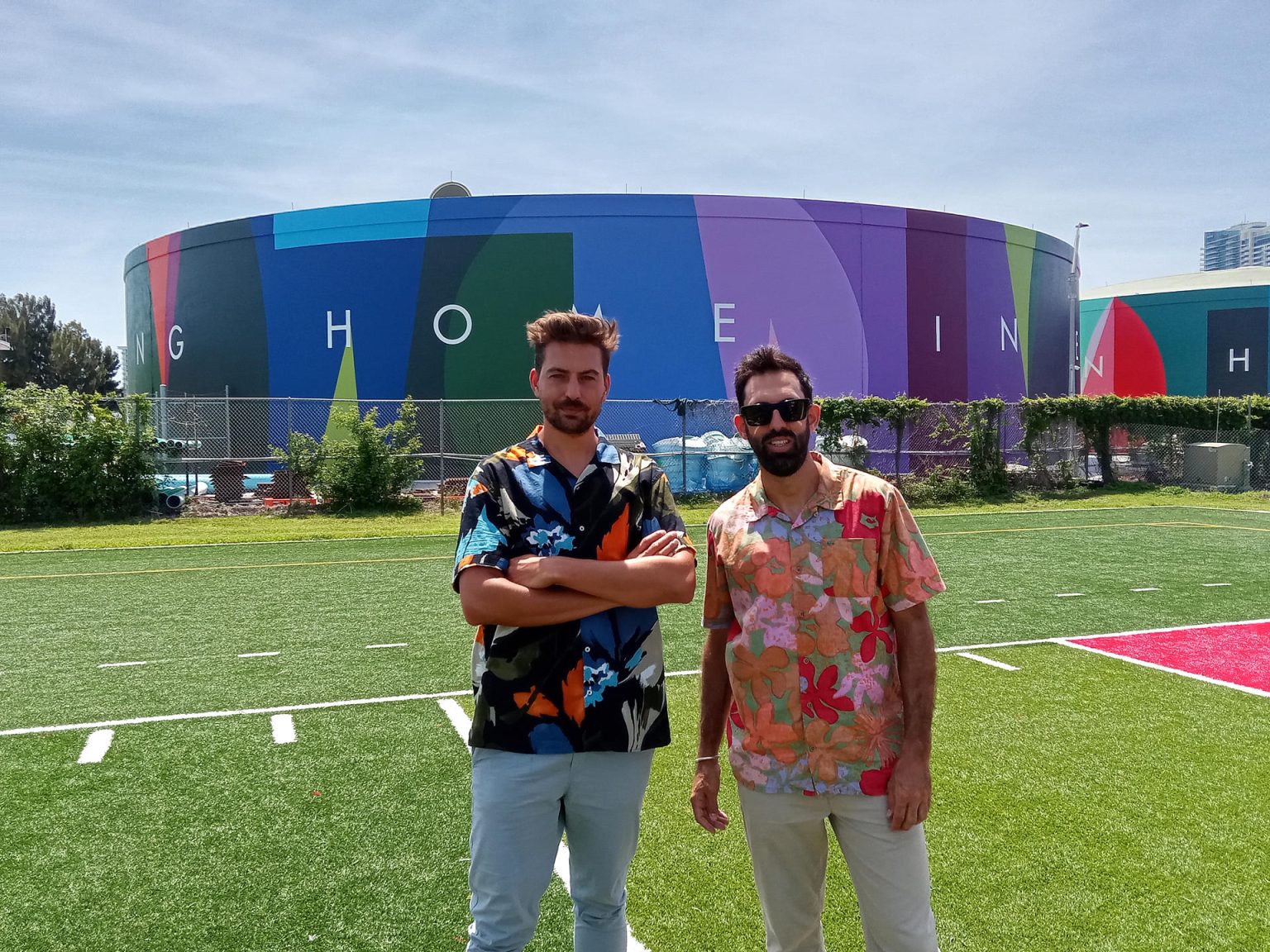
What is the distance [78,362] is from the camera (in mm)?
55062

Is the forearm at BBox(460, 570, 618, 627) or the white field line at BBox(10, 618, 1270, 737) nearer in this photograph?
the forearm at BBox(460, 570, 618, 627)

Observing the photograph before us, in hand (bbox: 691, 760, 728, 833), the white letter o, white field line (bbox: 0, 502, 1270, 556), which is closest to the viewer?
hand (bbox: 691, 760, 728, 833)

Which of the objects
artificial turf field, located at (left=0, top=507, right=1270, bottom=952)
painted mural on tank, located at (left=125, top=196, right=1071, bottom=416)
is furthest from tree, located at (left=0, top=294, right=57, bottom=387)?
artificial turf field, located at (left=0, top=507, right=1270, bottom=952)

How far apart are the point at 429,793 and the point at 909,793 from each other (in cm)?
306

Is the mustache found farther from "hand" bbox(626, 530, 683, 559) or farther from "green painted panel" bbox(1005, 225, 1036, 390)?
"green painted panel" bbox(1005, 225, 1036, 390)

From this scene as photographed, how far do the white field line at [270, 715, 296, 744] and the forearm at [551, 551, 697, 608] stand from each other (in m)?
3.76

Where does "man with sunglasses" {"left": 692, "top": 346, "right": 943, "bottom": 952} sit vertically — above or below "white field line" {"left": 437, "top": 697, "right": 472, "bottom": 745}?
above

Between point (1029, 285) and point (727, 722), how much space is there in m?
31.9

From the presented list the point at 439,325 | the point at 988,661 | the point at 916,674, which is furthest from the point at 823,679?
the point at 439,325

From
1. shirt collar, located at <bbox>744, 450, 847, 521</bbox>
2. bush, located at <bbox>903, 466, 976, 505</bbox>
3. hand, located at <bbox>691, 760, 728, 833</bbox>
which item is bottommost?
bush, located at <bbox>903, 466, 976, 505</bbox>

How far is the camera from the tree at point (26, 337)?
176 feet

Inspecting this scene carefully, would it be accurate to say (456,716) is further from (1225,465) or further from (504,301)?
(1225,465)

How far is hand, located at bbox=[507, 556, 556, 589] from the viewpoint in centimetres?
246

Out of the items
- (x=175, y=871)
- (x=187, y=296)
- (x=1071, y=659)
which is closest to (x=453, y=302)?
(x=187, y=296)
